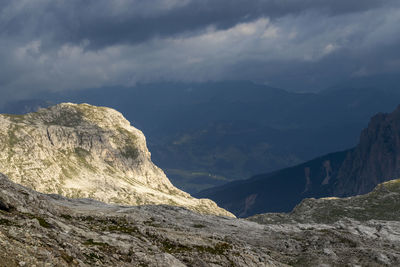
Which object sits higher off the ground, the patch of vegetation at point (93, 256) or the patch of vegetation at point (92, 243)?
the patch of vegetation at point (92, 243)

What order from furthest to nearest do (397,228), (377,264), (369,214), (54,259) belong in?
(369,214), (397,228), (377,264), (54,259)

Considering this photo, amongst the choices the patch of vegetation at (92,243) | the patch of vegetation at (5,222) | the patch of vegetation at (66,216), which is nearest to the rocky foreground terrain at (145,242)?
the patch of vegetation at (5,222)

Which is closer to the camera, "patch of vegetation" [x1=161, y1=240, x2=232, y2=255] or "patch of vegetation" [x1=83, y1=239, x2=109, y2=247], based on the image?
"patch of vegetation" [x1=83, y1=239, x2=109, y2=247]

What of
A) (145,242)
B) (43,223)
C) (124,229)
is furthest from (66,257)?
(124,229)

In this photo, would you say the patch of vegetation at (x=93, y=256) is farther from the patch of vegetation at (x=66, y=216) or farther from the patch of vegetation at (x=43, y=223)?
the patch of vegetation at (x=66, y=216)

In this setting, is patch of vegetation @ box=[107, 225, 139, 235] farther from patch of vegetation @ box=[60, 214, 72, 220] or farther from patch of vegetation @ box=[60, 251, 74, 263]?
patch of vegetation @ box=[60, 251, 74, 263]

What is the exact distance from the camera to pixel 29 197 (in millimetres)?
69375

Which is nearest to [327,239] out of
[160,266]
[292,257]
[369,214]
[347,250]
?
[347,250]

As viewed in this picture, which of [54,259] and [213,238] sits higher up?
[213,238]

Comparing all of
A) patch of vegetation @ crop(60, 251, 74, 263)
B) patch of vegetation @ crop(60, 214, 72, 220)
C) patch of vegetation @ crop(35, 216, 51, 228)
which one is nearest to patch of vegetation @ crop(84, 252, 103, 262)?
patch of vegetation @ crop(60, 251, 74, 263)

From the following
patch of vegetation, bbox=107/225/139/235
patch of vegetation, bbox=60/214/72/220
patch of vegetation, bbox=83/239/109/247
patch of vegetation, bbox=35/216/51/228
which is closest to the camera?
patch of vegetation, bbox=35/216/51/228

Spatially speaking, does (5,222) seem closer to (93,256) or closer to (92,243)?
(92,243)

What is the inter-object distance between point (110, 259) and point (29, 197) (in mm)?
25366

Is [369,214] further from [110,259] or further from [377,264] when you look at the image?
[110,259]
